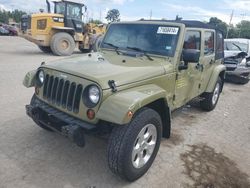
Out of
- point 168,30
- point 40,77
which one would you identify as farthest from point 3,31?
point 168,30

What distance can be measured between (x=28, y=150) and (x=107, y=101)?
1.71 metres

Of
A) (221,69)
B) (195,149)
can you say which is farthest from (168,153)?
(221,69)

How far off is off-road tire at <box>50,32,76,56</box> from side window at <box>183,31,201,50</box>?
412 inches

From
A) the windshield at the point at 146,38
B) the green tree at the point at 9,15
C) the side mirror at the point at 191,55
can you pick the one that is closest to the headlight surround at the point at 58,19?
the windshield at the point at 146,38

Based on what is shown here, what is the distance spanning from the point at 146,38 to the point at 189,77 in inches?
41.9

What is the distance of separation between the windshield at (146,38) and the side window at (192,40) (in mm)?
300

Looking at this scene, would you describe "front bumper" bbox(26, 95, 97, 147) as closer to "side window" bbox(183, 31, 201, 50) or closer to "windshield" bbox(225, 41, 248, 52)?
"side window" bbox(183, 31, 201, 50)

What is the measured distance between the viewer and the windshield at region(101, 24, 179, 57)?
13.8 ft

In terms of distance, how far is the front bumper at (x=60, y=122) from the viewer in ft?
10.1

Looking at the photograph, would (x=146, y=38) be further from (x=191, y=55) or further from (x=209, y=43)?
(x=209, y=43)

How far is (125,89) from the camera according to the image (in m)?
3.28

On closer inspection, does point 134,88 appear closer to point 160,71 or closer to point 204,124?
point 160,71

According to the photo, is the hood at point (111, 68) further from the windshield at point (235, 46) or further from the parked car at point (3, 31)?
the parked car at point (3, 31)

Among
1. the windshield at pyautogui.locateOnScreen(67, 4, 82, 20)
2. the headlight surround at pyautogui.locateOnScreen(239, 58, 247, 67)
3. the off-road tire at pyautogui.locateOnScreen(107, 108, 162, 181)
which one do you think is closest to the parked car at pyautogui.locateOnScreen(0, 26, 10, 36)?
the windshield at pyautogui.locateOnScreen(67, 4, 82, 20)
